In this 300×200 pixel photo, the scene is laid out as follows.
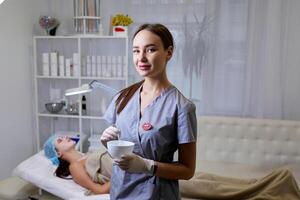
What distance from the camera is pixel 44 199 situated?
91.9 inches

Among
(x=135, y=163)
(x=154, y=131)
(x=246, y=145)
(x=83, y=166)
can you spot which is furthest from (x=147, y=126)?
(x=246, y=145)

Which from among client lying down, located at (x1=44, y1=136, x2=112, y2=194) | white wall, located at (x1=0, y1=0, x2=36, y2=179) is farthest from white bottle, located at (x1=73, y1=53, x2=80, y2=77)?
client lying down, located at (x1=44, y1=136, x2=112, y2=194)

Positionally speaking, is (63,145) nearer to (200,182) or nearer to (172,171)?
(200,182)

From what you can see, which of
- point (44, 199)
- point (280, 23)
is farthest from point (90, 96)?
point (280, 23)

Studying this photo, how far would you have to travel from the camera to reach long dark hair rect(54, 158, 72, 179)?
2.25 meters

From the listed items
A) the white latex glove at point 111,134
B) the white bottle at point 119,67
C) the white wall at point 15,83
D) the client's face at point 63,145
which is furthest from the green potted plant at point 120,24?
the white latex glove at point 111,134

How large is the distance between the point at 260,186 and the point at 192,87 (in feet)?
4.48

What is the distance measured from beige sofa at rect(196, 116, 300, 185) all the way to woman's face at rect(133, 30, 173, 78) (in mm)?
1826

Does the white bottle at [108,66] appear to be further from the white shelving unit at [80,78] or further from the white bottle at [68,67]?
the white bottle at [68,67]

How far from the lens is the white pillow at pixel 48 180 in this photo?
2.05 metres

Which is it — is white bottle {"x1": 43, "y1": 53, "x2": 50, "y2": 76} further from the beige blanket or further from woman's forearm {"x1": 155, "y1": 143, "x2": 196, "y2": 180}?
woman's forearm {"x1": 155, "y1": 143, "x2": 196, "y2": 180}

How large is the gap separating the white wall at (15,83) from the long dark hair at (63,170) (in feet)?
3.33

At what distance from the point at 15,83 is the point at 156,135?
8.40 ft

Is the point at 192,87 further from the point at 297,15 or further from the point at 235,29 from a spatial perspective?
the point at 297,15
